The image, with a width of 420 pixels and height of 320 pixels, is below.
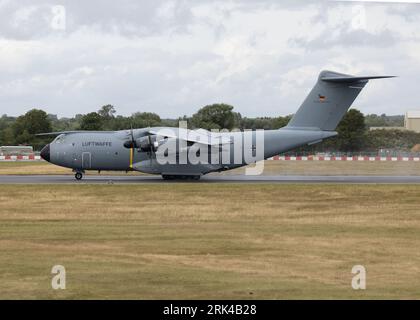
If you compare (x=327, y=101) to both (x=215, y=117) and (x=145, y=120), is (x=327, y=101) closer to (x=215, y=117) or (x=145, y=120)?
(x=215, y=117)

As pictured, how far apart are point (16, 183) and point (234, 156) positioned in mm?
9337

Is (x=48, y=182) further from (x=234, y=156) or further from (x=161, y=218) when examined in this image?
(x=161, y=218)

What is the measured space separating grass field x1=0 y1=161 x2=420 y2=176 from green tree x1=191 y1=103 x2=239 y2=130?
2672 mm

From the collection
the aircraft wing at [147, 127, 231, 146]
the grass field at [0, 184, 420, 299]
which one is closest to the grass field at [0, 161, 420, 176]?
the aircraft wing at [147, 127, 231, 146]

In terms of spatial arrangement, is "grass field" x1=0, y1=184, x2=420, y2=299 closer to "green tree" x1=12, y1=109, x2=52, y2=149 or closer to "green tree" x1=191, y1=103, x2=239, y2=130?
"green tree" x1=191, y1=103, x2=239, y2=130

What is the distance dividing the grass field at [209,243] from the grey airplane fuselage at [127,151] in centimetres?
548

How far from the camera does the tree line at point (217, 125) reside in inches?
1348

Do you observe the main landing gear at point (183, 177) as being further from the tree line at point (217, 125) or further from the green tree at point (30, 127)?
the green tree at point (30, 127)

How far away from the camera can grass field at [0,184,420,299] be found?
34.2ft

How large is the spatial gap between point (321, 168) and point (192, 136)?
46.3ft

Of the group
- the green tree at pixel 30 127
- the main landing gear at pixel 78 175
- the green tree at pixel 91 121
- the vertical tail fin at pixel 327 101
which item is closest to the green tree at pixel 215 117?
the vertical tail fin at pixel 327 101

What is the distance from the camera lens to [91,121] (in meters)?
42.8

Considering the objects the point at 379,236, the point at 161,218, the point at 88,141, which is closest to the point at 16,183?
the point at 88,141

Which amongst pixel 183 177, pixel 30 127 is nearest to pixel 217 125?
pixel 183 177
